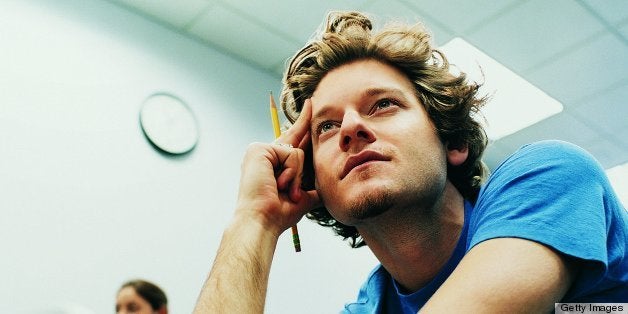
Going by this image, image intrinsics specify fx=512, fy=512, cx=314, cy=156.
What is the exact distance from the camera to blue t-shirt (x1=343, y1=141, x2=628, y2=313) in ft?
2.47

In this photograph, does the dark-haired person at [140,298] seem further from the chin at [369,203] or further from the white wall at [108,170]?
the chin at [369,203]

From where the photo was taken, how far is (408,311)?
1.25 metres

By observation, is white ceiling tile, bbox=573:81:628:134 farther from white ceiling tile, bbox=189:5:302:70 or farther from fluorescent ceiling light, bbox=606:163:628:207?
white ceiling tile, bbox=189:5:302:70

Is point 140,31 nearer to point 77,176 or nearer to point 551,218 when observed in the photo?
point 77,176

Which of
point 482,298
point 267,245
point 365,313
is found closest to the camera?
point 482,298

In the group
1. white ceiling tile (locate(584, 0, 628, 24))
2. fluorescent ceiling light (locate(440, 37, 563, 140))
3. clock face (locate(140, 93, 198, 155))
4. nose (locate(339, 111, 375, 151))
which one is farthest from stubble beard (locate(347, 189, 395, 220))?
white ceiling tile (locate(584, 0, 628, 24))

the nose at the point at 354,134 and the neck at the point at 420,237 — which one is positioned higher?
the nose at the point at 354,134

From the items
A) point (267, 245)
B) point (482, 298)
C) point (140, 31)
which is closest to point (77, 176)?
point (140, 31)

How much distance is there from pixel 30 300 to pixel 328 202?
49.3 inches

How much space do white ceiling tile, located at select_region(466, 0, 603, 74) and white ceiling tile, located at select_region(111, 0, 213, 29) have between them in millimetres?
1643

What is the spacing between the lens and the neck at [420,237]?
119 centimetres

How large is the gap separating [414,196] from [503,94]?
3001 millimetres

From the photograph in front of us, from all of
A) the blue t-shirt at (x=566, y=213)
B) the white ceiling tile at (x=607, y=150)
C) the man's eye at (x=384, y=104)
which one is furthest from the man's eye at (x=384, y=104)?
the white ceiling tile at (x=607, y=150)

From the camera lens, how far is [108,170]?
2.26 m
